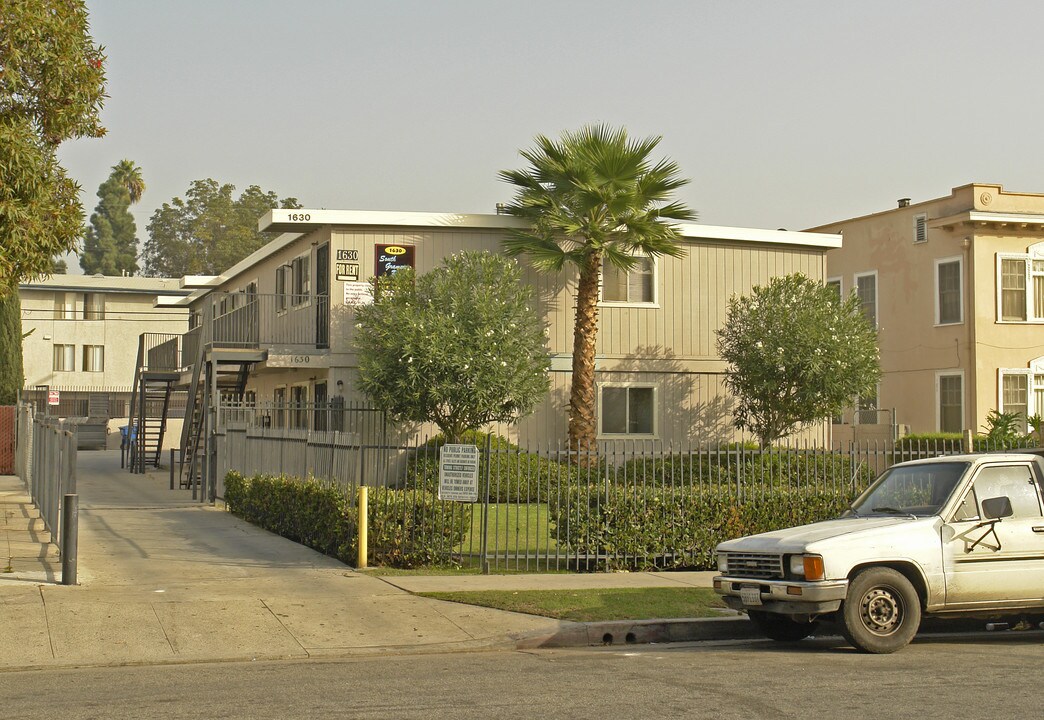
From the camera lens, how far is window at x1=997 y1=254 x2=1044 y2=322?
3183cm

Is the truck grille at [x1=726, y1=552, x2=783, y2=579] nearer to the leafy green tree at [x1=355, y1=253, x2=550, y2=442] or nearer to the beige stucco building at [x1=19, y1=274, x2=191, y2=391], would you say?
the leafy green tree at [x1=355, y1=253, x2=550, y2=442]

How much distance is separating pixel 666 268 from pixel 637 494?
45.3 ft

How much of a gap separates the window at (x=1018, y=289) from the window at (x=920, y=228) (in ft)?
7.28

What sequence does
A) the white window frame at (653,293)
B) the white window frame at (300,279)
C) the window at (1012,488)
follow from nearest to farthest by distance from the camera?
the window at (1012,488) < the white window frame at (653,293) < the white window frame at (300,279)

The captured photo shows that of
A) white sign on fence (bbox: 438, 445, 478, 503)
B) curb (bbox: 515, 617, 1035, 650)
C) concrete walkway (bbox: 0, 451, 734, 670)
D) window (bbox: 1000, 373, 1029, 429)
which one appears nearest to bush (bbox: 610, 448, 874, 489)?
concrete walkway (bbox: 0, 451, 734, 670)

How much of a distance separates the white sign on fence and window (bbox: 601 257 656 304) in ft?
46.1

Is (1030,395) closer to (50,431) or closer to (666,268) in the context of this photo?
(666,268)

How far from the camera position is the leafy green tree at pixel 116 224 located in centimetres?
9994

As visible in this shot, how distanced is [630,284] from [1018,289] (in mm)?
11415

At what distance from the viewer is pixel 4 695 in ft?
27.7

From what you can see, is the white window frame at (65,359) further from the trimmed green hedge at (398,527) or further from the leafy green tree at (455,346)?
the trimmed green hedge at (398,527)

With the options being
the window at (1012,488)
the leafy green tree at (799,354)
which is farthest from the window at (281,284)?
the window at (1012,488)

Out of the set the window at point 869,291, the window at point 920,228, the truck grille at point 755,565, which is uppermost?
the window at point 920,228

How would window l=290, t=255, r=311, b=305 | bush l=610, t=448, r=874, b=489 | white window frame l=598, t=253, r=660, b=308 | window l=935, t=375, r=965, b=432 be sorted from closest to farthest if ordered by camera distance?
1. bush l=610, t=448, r=874, b=489
2. white window frame l=598, t=253, r=660, b=308
3. window l=290, t=255, r=311, b=305
4. window l=935, t=375, r=965, b=432
